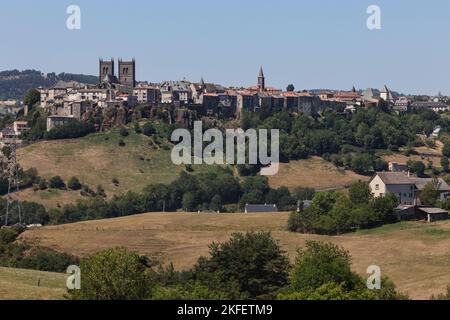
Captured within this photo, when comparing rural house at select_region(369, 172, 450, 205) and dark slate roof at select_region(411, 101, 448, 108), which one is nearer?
rural house at select_region(369, 172, 450, 205)

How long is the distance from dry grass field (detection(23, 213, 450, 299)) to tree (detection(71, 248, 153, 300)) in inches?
640

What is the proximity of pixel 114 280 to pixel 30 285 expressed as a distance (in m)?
10.0

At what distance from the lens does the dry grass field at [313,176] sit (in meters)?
120

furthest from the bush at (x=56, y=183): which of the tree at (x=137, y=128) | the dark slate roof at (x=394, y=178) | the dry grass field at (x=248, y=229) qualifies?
the dark slate roof at (x=394, y=178)

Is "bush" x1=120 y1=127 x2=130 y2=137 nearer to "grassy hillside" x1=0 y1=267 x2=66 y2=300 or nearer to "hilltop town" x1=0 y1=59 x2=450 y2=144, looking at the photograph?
"hilltop town" x1=0 y1=59 x2=450 y2=144

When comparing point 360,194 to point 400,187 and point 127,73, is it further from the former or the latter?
point 127,73

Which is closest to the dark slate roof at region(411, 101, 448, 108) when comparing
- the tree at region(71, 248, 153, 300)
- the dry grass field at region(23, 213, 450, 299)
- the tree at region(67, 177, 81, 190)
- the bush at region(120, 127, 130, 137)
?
the bush at region(120, 127, 130, 137)

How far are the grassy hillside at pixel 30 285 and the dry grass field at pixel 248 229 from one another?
14.7 metres

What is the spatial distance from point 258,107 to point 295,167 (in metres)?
30.2

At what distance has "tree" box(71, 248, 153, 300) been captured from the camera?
37031 mm
